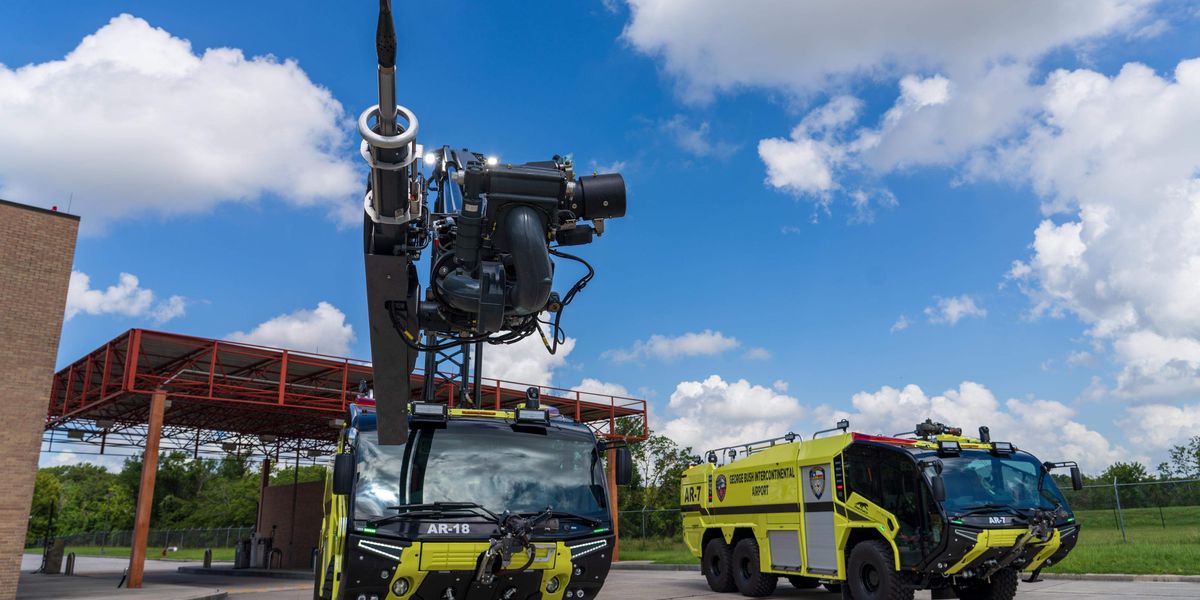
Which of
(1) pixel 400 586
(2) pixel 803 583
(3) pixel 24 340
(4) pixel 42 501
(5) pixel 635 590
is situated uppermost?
(3) pixel 24 340

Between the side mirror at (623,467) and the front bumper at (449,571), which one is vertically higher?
the side mirror at (623,467)

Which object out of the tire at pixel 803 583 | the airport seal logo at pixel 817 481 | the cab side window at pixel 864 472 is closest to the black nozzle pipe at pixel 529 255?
the cab side window at pixel 864 472

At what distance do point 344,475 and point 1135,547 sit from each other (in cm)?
1880

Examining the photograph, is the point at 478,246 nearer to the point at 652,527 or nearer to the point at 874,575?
the point at 874,575

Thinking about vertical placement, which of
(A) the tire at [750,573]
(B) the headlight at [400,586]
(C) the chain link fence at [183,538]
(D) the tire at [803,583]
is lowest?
(C) the chain link fence at [183,538]

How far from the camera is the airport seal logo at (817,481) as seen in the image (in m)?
12.8

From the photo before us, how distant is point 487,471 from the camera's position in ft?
25.5

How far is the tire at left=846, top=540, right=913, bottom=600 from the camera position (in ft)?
35.9

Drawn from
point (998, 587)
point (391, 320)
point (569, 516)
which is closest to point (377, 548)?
point (569, 516)

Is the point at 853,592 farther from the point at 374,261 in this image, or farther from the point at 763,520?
the point at 374,261

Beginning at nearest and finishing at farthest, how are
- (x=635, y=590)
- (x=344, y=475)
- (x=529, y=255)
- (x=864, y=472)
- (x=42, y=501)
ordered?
(x=529, y=255) → (x=344, y=475) → (x=864, y=472) → (x=635, y=590) → (x=42, y=501)

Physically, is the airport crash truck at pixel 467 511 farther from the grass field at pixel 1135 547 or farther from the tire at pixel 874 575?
the grass field at pixel 1135 547

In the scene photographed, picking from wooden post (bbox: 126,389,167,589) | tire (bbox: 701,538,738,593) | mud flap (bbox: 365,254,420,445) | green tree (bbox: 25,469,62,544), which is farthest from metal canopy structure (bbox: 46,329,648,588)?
green tree (bbox: 25,469,62,544)

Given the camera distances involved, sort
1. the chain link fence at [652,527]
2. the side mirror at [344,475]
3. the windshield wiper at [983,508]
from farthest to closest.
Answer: the chain link fence at [652,527] → the windshield wiper at [983,508] → the side mirror at [344,475]
